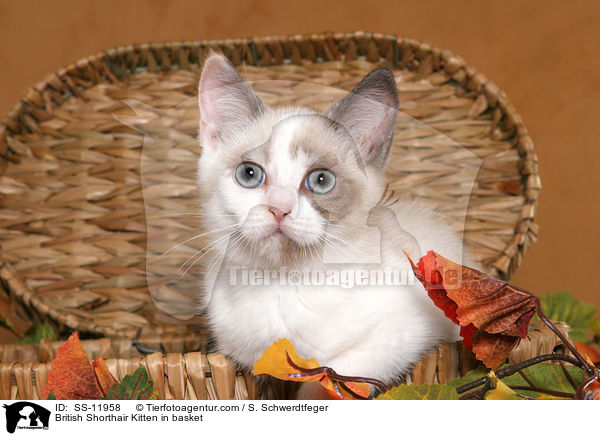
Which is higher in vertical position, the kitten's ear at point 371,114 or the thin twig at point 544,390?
the kitten's ear at point 371,114

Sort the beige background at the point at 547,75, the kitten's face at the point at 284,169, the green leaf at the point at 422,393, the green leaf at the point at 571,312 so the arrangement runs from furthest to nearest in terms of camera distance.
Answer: the beige background at the point at 547,75
the green leaf at the point at 571,312
the kitten's face at the point at 284,169
the green leaf at the point at 422,393

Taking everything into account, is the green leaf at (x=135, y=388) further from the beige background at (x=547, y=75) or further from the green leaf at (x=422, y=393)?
the beige background at (x=547, y=75)

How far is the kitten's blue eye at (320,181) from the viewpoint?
0.55 m

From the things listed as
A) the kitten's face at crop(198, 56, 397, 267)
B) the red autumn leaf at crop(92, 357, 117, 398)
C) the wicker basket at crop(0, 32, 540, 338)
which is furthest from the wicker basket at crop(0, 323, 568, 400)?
the wicker basket at crop(0, 32, 540, 338)

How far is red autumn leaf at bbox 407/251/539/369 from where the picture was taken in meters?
0.46

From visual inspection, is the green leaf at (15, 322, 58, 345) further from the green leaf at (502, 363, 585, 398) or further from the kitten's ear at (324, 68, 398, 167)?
the green leaf at (502, 363, 585, 398)

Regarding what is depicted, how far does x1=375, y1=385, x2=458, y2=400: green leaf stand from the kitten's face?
0.18 m

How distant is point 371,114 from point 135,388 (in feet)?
1.27

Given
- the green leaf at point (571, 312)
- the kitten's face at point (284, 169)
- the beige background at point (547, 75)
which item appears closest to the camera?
the kitten's face at point (284, 169)

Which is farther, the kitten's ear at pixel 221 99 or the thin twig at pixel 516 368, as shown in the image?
the kitten's ear at pixel 221 99

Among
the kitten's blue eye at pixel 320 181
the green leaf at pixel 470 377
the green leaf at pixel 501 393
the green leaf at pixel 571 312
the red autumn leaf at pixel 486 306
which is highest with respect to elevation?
the kitten's blue eye at pixel 320 181

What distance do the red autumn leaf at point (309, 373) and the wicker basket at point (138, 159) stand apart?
13.7 inches

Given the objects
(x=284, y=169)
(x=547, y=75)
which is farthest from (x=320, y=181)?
(x=547, y=75)

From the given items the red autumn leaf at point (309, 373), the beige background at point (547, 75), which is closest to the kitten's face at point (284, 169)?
the red autumn leaf at point (309, 373)
